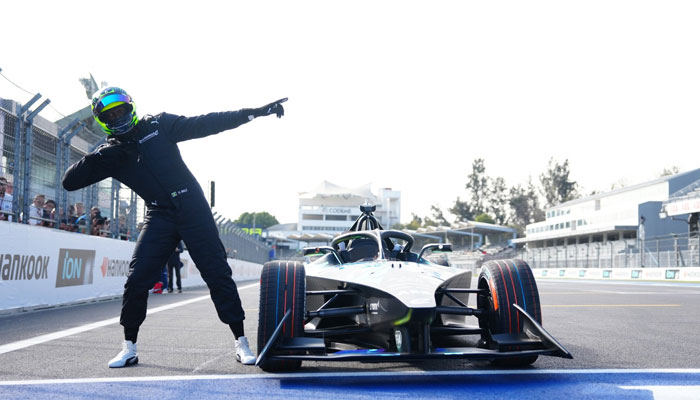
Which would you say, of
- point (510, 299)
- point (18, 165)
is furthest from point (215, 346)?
point (18, 165)

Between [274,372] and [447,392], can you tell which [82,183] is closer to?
[274,372]

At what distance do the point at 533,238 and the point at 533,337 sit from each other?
66.6m

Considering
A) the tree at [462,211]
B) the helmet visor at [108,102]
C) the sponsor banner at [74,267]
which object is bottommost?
the sponsor banner at [74,267]

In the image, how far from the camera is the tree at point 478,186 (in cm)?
10906

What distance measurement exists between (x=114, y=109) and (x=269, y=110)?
116cm

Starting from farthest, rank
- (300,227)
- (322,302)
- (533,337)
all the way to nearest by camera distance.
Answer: (300,227), (322,302), (533,337)

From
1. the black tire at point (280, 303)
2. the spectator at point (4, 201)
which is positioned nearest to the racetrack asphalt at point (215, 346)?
the black tire at point (280, 303)

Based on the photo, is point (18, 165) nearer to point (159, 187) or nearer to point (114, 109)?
point (114, 109)

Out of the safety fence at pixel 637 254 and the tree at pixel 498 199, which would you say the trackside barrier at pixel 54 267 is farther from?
the tree at pixel 498 199

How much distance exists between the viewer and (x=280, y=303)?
13.3 feet

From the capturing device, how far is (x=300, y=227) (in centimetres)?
11169

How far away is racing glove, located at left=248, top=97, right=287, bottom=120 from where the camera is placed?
4.50 meters

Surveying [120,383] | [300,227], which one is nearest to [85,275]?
[120,383]

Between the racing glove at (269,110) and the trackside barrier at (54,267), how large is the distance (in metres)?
5.85
